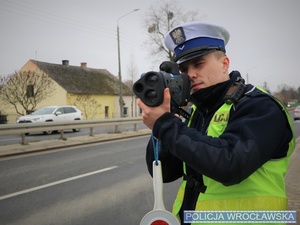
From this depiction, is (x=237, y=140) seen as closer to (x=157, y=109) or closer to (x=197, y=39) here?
(x=157, y=109)

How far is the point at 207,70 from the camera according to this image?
4.60ft

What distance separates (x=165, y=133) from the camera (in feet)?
3.97

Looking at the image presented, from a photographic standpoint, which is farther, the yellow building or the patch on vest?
the yellow building

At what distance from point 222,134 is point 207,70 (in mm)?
356

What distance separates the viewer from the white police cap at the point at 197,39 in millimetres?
1406

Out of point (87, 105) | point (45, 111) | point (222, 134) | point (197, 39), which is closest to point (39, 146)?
point (45, 111)

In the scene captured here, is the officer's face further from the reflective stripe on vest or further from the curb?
the curb

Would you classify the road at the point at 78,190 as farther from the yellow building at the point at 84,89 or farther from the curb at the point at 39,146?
the yellow building at the point at 84,89

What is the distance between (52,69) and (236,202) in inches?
1444

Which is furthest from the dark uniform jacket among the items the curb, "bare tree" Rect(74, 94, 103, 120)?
"bare tree" Rect(74, 94, 103, 120)

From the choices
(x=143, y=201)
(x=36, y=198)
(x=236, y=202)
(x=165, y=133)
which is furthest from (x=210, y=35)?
(x=36, y=198)

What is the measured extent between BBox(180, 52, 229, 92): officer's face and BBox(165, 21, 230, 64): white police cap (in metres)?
0.03

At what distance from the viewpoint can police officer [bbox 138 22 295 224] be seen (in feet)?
3.68

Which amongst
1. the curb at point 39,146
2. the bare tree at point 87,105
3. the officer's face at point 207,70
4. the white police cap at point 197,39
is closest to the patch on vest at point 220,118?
the officer's face at point 207,70
